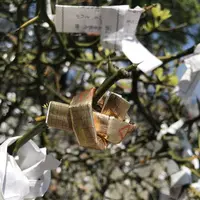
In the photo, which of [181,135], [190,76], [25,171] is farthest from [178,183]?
[25,171]

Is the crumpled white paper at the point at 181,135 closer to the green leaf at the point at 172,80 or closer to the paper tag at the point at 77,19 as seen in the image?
the green leaf at the point at 172,80

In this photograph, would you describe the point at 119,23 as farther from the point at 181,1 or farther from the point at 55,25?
the point at 181,1

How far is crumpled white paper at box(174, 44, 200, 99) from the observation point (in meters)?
0.94

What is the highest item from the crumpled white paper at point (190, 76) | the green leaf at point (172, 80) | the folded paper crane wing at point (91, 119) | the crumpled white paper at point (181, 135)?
the folded paper crane wing at point (91, 119)

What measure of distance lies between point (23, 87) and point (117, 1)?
479 millimetres

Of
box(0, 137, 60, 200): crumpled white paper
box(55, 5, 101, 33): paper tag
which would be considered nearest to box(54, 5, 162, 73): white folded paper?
box(55, 5, 101, 33): paper tag

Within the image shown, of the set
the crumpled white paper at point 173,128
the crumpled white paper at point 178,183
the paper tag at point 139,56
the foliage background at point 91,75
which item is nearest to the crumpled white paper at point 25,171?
the foliage background at point 91,75

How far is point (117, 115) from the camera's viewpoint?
1.85ft

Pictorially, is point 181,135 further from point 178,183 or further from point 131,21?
point 131,21

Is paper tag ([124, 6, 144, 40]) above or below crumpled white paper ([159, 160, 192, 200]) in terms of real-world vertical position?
above

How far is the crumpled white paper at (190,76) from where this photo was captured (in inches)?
37.0

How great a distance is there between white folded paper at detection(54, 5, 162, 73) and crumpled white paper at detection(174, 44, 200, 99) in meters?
0.08

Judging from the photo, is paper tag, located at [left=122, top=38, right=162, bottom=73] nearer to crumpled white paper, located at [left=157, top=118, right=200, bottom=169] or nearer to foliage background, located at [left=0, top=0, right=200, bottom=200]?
foliage background, located at [left=0, top=0, right=200, bottom=200]

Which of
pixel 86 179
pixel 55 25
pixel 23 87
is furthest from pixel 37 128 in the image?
pixel 86 179
